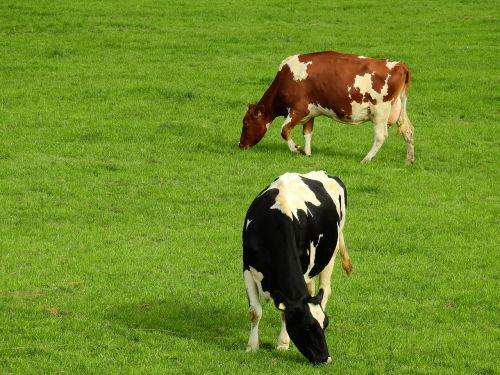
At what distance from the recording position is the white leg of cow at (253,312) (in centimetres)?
1259

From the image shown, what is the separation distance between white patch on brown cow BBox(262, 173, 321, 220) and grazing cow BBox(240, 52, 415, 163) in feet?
34.0

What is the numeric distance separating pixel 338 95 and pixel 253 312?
1211 centimetres

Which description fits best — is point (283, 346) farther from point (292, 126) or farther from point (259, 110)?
point (259, 110)

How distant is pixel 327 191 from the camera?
14016mm

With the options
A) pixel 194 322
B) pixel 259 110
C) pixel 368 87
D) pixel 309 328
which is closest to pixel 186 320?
pixel 194 322

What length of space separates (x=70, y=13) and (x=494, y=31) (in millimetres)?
15304

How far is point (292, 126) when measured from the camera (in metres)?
24.5

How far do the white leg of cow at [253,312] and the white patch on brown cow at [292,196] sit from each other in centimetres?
87

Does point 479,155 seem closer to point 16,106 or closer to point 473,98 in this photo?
point 473,98

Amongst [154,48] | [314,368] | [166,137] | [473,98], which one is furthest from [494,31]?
[314,368]

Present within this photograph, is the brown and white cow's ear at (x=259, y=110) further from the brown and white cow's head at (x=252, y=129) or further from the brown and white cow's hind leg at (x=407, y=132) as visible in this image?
the brown and white cow's hind leg at (x=407, y=132)

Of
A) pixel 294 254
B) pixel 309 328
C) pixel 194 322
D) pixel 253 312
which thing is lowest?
pixel 194 322

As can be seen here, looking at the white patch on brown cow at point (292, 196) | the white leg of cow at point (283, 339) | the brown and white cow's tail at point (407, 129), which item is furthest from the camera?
the brown and white cow's tail at point (407, 129)

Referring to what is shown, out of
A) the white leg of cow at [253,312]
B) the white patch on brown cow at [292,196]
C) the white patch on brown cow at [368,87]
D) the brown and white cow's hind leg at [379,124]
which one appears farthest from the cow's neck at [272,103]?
the white leg of cow at [253,312]
